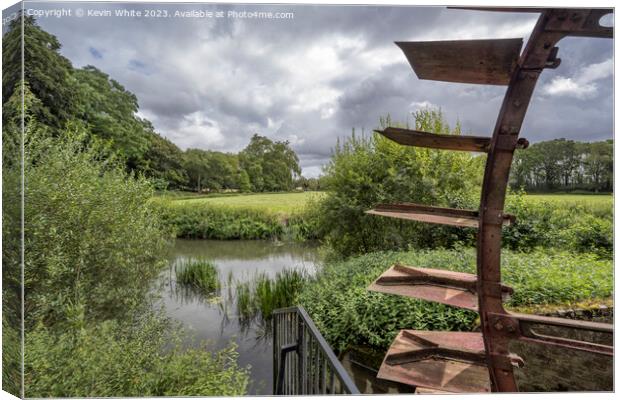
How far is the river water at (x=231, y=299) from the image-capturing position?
4.51 metres

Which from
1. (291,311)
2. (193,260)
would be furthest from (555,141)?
(193,260)

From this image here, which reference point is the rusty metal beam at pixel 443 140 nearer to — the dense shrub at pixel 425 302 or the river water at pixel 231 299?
the dense shrub at pixel 425 302

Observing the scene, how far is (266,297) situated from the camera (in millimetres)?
5340

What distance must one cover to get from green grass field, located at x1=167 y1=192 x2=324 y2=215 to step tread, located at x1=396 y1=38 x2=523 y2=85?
426cm

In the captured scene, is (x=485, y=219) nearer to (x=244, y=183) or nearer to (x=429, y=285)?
(x=429, y=285)

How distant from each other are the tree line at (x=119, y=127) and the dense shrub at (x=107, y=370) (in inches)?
62.6

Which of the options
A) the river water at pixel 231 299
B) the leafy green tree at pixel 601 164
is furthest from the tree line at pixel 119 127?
the leafy green tree at pixel 601 164

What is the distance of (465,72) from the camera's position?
5.46ft

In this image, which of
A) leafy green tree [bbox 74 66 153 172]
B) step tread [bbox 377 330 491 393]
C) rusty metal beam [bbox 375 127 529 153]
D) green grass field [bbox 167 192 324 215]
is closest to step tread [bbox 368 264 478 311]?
step tread [bbox 377 330 491 393]

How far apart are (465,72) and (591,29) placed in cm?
53

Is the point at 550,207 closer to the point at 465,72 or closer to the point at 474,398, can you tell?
the point at 474,398

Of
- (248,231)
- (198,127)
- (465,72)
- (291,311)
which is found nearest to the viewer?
(465,72)

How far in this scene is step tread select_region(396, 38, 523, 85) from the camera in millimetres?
1521

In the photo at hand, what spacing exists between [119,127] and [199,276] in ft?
9.46
